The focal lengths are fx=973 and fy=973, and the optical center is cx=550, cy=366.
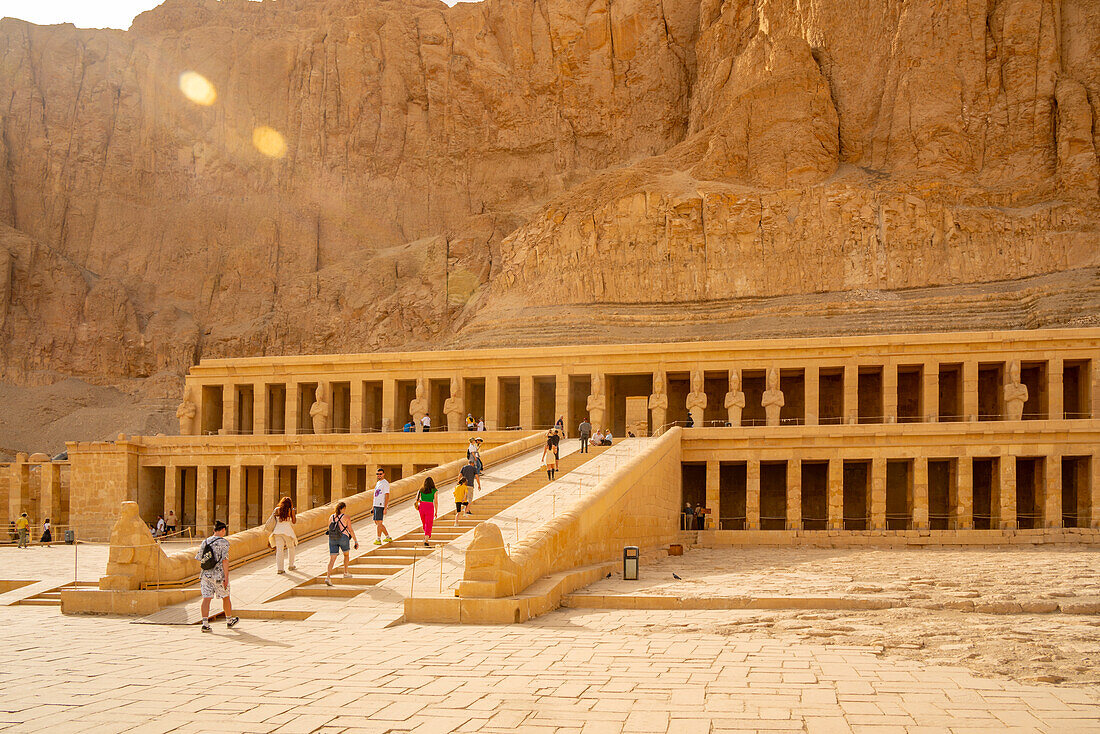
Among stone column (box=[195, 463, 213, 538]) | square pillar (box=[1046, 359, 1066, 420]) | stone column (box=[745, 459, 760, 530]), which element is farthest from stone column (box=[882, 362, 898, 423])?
stone column (box=[195, 463, 213, 538])

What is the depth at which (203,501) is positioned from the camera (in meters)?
34.1

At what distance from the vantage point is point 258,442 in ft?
110

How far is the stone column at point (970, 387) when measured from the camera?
30969 mm

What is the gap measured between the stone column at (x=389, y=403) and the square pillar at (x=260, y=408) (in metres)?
4.90

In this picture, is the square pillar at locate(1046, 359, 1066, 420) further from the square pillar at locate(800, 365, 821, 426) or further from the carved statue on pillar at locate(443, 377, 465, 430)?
the carved statue on pillar at locate(443, 377, 465, 430)

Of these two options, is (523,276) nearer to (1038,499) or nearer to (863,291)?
(863,291)

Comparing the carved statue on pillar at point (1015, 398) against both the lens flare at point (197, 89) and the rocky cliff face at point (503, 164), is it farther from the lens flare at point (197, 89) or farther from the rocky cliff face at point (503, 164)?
the lens flare at point (197, 89)

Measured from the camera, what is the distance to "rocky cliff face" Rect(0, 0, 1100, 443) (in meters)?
52.2

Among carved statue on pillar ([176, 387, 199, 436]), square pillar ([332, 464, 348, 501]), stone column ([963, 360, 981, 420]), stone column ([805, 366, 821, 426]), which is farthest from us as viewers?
carved statue on pillar ([176, 387, 199, 436])

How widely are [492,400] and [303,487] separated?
7.27m

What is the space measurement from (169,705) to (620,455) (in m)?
18.4

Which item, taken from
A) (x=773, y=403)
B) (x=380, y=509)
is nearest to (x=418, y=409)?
(x=773, y=403)

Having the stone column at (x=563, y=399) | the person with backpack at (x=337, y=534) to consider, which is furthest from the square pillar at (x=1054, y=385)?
the person with backpack at (x=337, y=534)

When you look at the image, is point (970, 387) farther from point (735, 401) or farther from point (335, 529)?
point (335, 529)
